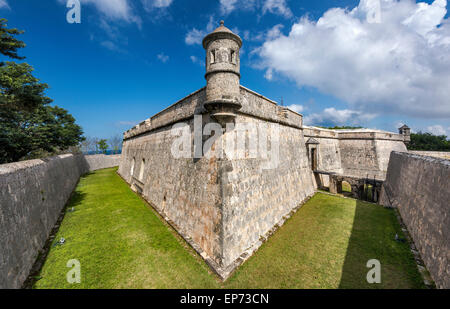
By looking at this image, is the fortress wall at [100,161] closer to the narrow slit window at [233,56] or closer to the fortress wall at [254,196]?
the fortress wall at [254,196]

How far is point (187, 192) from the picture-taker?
827 centimetres

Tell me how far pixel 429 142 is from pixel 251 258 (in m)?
54.6

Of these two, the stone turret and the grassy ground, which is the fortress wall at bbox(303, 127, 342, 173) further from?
the stone turret

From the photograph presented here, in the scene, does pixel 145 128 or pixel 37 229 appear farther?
pixel 145 128

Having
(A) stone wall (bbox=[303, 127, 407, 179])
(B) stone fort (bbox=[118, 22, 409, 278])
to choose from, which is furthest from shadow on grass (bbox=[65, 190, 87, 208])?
(A) stone wall (bbox=[303, 127, 407, 179])

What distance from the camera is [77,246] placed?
723cm

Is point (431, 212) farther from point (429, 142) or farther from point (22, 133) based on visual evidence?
point (429, 142)

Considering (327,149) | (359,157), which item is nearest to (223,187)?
(327,149)

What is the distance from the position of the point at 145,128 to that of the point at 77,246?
11653 mm

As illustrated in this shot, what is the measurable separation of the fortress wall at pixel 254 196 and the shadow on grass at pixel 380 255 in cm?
331

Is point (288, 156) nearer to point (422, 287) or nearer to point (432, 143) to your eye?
point (422, 287)

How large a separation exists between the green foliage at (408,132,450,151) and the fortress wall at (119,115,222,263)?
175ft

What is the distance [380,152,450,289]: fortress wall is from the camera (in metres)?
4.72
